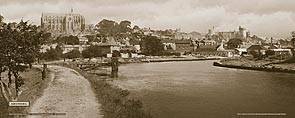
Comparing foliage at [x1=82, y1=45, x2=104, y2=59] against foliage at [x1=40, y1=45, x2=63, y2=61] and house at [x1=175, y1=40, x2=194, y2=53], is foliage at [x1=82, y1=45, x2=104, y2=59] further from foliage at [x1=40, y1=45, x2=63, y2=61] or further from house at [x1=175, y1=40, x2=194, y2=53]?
house at [x1=175, y1=40, x2=194, y2=53]

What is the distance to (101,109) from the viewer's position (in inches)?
995

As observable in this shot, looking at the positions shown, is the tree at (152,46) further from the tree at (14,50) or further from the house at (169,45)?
the tree at (14,50)

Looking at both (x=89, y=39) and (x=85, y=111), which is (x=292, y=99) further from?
(x=89, y=39)

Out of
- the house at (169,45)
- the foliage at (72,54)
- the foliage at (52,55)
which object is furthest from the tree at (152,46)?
the foliage at (52,55)

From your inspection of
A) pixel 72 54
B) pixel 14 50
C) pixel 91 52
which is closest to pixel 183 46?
pixel 91 52

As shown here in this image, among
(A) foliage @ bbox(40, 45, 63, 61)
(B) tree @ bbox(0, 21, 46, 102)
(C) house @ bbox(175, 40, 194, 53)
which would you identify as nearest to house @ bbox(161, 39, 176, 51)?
Answer: (C) house @ bbox(175, 40, 194, 53)

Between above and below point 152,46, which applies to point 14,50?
below

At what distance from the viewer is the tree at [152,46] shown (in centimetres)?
15900

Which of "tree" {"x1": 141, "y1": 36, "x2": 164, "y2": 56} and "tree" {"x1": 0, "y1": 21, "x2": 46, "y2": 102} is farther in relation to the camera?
"tree" {"x1": 141, "y1": 36, "x2": 164, "y2": 56}

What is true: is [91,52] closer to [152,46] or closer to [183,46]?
[152,46]

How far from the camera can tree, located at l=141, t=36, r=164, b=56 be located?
522 feet

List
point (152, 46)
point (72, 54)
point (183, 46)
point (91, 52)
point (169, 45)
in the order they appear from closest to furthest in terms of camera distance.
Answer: point (91, 52)
point (72, 54)
point (152, 46)
point (169, 45)
point (183, 46)

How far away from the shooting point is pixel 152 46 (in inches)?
6348

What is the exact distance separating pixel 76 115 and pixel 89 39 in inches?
6430
